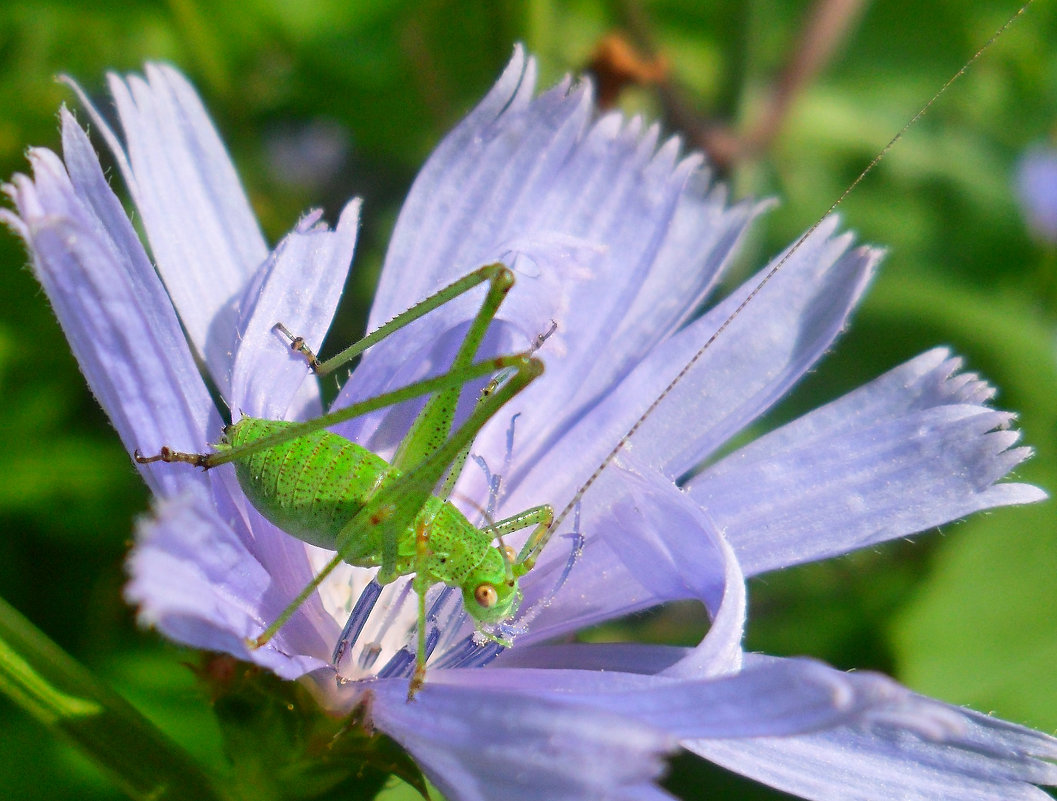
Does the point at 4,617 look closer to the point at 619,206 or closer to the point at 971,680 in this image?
the point at 619,206

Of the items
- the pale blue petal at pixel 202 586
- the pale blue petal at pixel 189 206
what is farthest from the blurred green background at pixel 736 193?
the pale blue petal at pixel 189 206

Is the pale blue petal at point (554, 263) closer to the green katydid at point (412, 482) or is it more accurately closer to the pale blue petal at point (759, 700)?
the green katydid at point (412, 482)

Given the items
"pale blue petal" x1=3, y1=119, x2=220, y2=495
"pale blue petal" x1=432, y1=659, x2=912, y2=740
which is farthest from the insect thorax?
"pale blue petal" x1=432, y1=659, x2=912, y2=740

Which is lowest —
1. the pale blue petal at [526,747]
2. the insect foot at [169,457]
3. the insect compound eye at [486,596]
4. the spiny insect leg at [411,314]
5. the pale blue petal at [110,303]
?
the pale blue petal at [526,747]

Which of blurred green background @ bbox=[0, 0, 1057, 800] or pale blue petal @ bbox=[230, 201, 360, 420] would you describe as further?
blurred green background @ bbox=[0, 0, 1057, 800]

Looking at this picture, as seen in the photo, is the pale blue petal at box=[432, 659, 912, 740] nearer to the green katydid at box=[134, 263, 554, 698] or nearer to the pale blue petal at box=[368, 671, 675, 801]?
the pale blue petal at box=[368, 671, 675, 801]

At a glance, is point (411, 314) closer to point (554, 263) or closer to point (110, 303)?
point (554, 263)

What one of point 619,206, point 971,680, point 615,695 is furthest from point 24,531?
point 971,680

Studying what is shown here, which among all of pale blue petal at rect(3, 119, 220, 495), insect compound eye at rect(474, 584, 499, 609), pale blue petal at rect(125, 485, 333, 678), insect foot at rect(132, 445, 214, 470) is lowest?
pale blue petal at rect(125, 485, 333, 678)
